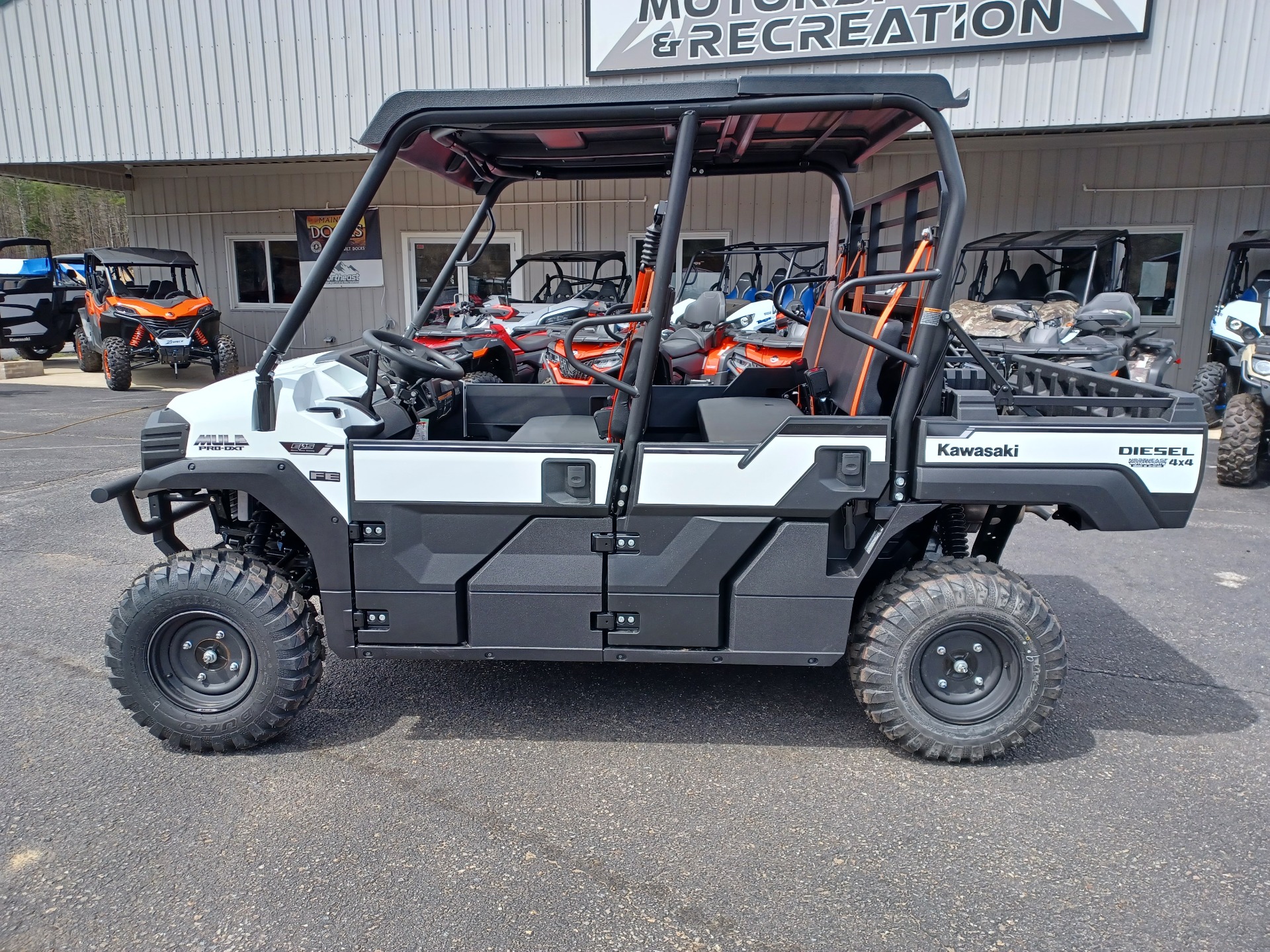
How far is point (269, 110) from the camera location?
11.8m

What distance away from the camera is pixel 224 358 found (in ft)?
43.6

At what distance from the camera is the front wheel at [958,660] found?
299 cm

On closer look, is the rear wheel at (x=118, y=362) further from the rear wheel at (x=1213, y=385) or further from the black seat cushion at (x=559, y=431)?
the rear wheel at (x=1213, y=385)

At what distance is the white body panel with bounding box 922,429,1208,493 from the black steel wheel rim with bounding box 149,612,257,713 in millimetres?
2369

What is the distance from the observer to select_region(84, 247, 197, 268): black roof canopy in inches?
512

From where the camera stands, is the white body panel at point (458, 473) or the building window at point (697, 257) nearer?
the white body panel at point (458, 473)

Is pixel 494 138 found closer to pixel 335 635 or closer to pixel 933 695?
pixel 335 635

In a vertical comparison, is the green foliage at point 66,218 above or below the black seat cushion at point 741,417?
above

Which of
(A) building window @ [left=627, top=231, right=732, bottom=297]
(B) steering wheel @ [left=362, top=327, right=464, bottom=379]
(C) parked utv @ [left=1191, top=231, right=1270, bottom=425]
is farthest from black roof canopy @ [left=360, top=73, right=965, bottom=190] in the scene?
(A) building window @ [left=627, top=231, right=732, bottom=297]

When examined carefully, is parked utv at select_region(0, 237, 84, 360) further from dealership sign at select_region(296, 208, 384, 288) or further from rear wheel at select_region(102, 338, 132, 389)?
dealership sign at select_region(296, 208, 384, 288)

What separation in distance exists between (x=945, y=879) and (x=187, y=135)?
12.9m

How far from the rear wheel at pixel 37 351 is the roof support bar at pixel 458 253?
14.4m

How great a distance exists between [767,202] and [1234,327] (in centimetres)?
649

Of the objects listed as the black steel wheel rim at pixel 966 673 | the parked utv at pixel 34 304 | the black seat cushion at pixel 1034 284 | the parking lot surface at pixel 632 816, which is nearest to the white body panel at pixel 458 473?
the parking lot surface at pixel 632 816
